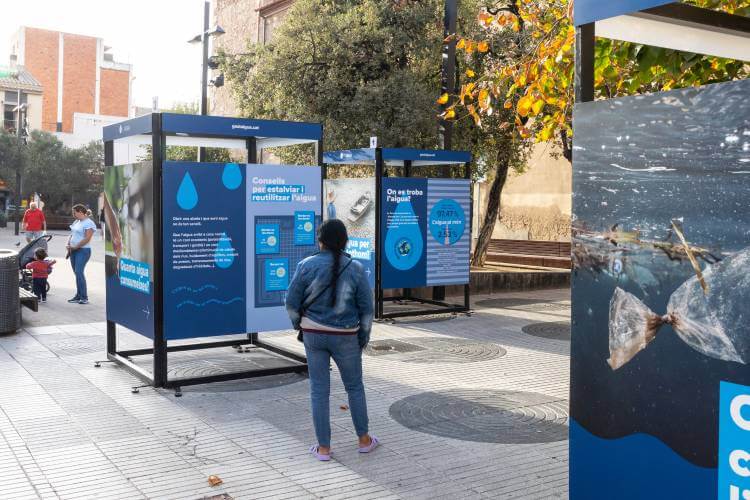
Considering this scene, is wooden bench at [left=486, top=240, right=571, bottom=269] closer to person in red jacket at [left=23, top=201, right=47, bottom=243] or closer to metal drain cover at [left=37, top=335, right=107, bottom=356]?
person in red jacket at [left=23, top=201, right=47, bottom=243]

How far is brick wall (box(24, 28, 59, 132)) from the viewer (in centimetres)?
8500

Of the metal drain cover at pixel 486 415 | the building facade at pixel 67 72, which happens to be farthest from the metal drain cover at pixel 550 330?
the building facade at pixel 67 72

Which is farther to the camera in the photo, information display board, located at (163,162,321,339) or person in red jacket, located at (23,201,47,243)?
person in red jacket, located at (23,201,47,243)

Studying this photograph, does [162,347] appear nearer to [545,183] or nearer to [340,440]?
[340,440]

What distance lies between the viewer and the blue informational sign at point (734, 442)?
265 cm

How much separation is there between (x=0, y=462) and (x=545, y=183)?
21117 mm

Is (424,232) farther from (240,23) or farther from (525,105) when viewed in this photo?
(240,23)

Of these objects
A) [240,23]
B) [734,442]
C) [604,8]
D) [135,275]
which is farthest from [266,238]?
[240,23]

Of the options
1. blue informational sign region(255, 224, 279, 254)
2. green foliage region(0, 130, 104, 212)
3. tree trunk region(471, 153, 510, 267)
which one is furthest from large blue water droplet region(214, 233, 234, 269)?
green foliage region(0, 130, 104, 212)

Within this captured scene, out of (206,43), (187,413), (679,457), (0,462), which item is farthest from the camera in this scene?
(206,43)

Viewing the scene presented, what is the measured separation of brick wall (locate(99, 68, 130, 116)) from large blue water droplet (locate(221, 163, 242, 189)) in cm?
8786

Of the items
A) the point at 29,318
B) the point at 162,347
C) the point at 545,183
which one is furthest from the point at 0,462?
the point at 545,183

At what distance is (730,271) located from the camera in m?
2.67

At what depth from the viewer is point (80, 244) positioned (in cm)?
1350
